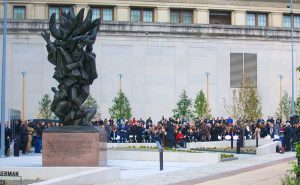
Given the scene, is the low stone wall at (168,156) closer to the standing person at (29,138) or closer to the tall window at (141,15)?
the standing person at (29,138)

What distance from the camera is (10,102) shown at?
68812 millimetres

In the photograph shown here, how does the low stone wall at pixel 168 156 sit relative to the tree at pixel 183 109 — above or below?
below

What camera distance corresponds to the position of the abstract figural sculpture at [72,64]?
27.5 meters

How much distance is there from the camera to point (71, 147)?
2623cm

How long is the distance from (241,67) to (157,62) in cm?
949

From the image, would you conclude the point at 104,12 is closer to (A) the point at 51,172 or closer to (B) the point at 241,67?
(B) the point at 241,67

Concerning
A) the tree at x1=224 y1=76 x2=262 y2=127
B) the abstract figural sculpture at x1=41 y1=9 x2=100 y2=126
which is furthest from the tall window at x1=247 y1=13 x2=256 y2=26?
the abstract figural sculpture at x1=41 y1=9 x2=100 y2=126

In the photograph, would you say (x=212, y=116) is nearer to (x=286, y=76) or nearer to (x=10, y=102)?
(x=286, y=76)

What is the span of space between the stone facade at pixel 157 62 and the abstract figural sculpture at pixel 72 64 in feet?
137

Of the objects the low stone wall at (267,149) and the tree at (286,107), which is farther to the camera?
the tree at (286,107)

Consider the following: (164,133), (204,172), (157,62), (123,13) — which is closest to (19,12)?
(123,13)

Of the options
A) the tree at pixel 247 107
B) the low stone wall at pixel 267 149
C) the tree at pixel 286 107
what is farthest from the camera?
the tree at pixel 286 107

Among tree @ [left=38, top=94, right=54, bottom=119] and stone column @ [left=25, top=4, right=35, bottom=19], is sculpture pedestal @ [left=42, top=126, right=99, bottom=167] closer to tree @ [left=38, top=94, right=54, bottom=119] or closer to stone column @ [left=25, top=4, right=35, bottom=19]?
tree @ [left=38, top=94, right=54, bottom=119]

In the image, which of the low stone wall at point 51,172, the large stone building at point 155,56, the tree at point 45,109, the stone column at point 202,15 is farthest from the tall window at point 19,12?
the low stone wall at point 51,172
